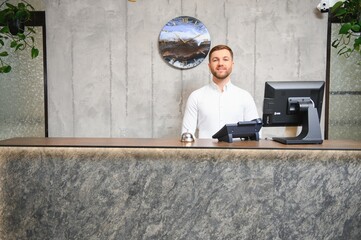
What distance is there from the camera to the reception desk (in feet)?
6.46

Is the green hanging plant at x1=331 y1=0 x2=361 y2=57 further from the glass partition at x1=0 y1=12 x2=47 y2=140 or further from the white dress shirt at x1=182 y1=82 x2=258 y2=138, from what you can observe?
the glass partition at x1=0 y1=12 x2=47 y2=140

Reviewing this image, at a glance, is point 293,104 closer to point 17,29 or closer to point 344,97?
point 344,97

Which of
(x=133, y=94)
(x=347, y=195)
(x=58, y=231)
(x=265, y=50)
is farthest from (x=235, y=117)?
(x=58, y=231)

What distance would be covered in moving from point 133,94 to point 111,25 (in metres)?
0.74

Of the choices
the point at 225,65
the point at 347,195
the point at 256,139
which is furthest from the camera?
the point at 225,65

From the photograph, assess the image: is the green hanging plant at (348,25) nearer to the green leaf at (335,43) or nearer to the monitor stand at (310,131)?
the green leaf at (335,43)

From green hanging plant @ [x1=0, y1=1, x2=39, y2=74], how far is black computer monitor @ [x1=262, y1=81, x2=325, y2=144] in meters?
2.29

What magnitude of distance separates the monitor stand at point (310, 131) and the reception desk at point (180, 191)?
99 mm

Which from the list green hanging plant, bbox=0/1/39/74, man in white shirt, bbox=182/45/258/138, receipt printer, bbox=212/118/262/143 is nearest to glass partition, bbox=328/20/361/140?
man in white shirt, bbox=182/45/258/138

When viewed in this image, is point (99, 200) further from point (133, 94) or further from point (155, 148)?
point (133, 94)

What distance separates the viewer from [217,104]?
3150 mm

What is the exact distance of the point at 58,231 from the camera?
2.02 meters

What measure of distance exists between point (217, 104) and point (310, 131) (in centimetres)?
112

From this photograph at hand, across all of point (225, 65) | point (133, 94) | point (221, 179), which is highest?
point (225, 65)
